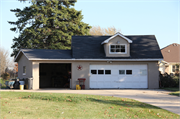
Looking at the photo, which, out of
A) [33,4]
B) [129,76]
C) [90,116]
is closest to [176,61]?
[129,76]

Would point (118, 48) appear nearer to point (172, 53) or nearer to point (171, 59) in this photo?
point (171, 59)

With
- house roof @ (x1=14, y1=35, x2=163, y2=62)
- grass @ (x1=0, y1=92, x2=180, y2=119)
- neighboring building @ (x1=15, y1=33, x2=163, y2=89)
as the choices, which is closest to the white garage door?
neighboring building @ (x1=15, y1=33, x2=163, y2=89)

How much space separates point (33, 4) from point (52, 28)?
462cm

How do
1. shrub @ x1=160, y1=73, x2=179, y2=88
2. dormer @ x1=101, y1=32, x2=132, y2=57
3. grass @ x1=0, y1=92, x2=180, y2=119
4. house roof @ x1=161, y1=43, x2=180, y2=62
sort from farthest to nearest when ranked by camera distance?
house roof @ x1=161, y1=43, x2=180, y2=62, shrub @ x1=160, y1=73, x2=179, y2=88, dormer @ x1=101, y1=32, x2=132, y2=57, grass @ x1=0, y1=92, x2=180, y2=119

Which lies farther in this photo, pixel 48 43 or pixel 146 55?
pixel 48 43

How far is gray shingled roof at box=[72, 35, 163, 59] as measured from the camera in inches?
811

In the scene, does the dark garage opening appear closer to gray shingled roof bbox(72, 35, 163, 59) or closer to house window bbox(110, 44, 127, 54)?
gray shingled roof bbox(72, 35, 163, 59)

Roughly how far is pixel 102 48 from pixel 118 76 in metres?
3.29

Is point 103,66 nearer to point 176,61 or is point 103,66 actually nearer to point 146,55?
point 146,55

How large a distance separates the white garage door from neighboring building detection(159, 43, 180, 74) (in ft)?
44.1

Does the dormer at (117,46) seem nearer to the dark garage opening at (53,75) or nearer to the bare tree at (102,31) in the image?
the dark garage opening at (53,75)

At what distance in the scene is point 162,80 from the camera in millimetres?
21500

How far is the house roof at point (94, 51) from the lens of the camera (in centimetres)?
2014

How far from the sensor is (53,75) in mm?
25109
